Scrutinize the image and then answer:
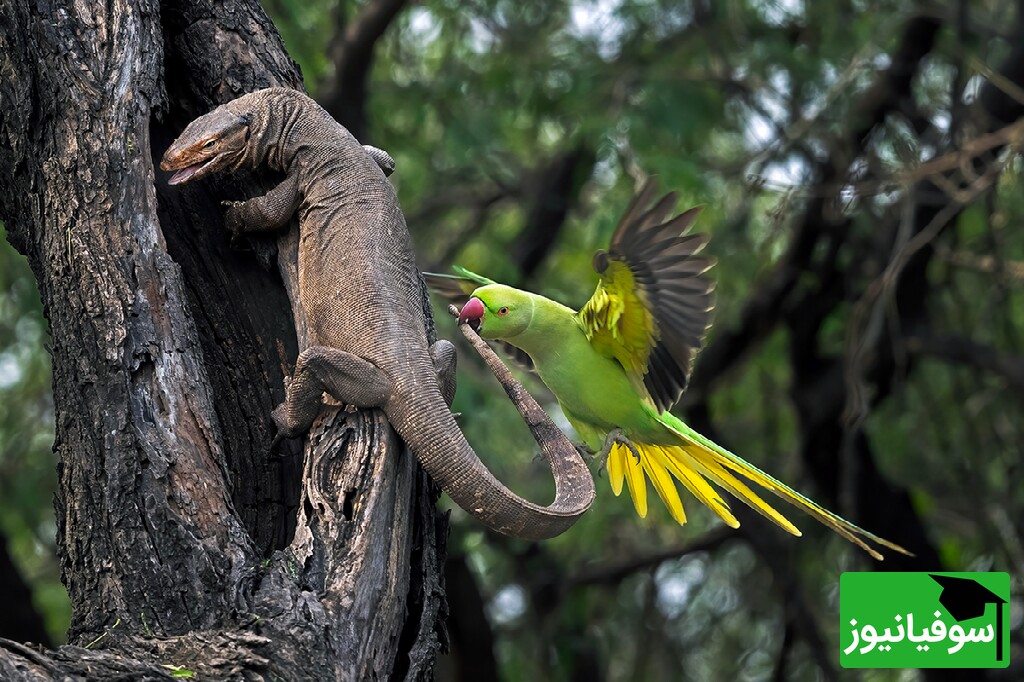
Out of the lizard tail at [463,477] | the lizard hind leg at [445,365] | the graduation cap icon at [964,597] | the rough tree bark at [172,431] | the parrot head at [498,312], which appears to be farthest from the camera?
the graduation cap icon at [964,597]

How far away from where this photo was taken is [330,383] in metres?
4.74

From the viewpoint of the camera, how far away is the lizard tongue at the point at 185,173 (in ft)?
16.7

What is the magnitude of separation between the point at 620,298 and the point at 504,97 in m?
5.55

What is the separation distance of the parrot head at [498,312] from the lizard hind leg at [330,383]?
76cm

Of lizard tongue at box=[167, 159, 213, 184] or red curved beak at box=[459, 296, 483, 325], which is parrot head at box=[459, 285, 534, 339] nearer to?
red curved beak at box=[459, 296, 483, 325]

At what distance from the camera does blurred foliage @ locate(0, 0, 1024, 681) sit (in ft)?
32.0

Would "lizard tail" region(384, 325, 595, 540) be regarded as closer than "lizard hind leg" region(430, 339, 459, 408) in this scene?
Yes

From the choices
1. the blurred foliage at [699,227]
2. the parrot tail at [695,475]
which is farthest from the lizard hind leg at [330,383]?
the blurred foliage at [699,227]

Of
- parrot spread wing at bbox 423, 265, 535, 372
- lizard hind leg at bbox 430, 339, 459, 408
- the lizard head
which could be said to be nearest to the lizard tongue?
the lizard head

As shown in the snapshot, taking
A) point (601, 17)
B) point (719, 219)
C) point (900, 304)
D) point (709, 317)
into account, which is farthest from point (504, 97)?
point (709, 317)

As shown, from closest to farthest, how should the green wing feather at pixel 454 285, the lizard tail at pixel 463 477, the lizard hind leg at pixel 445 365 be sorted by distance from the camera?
the lizard tail at pixel 463 477 → the lizard hind leg at pixel 445 365 → the green wing feather at pixel 454 285

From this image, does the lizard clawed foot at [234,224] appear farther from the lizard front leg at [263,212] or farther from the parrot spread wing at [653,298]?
the parrot spread wing at [653,298]

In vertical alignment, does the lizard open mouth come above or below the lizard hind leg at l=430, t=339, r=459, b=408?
above

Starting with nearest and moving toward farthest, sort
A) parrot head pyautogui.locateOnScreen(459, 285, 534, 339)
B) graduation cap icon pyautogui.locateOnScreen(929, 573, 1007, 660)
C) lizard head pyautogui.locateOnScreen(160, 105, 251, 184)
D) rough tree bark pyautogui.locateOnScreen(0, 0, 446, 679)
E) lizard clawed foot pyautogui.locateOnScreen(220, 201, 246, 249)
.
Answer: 1. rough tree bark pyautogui.locateOnScreen(0, 0, 446, 679)
2. lizard head pyautogui.locateOnScreen(160, 105, 251, 184)
3. lizard clawed foot pyautogui.locateOnScreen(220, 201, 246, 249)
4. parrot head pyautogui.locateOnScreen(459, 285, 534, 339)
5. graduation cap icon pyautogui.locateOnScreen(929, 573, 1007, 660)
